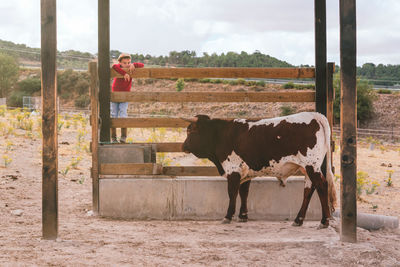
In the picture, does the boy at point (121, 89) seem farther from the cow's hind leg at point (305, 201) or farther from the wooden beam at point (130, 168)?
the cow's hind leg at point (305, 201)

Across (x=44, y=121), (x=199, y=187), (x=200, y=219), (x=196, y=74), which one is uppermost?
(x=196, y=74)

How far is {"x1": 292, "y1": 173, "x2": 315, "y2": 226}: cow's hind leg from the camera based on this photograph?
6.29 metres

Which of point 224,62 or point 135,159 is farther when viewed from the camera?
point 224,62

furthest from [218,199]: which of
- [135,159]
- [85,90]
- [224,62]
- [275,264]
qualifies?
[224,62]

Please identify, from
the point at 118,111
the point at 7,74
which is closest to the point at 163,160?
the point at 118,111

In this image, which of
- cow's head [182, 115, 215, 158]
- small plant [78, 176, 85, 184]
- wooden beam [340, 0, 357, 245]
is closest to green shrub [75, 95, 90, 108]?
small plant [78, 176, 85, 184]

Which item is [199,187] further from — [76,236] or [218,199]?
[76,236]

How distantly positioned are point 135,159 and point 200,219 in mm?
1287

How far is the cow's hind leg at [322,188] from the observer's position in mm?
6094

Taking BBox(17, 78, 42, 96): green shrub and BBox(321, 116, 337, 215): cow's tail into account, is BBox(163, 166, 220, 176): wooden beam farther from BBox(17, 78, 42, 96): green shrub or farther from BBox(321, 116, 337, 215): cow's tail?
BBox(17, 78, 42, 96): green shrub

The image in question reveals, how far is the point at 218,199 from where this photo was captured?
22.2 ft

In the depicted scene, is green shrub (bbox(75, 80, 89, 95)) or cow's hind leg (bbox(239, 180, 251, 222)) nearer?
cow's hind leg (bbox(239, 180, 251, 222))

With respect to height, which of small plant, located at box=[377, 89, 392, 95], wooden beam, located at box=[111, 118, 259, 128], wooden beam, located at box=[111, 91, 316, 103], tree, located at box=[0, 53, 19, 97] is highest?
tree, located at box=[0, 53, 19, 97]

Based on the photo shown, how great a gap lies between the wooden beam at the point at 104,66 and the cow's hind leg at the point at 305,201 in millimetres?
2988
